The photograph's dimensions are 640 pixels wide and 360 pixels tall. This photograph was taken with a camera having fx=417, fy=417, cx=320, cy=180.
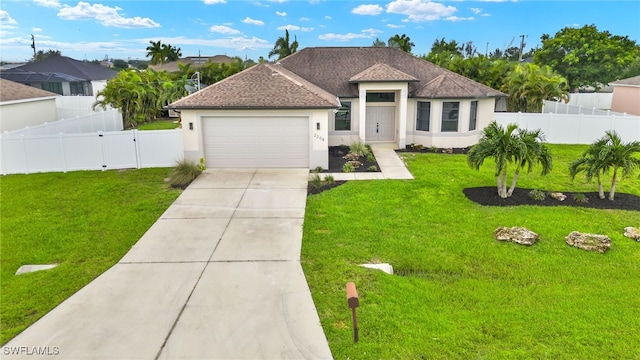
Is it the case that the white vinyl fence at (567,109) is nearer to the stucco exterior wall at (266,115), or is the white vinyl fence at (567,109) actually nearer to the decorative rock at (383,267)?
the stucco exterior wall at (266,115)

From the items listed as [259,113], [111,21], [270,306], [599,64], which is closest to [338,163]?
[259,113]

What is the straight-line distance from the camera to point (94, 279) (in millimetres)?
7848

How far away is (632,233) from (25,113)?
26035mm

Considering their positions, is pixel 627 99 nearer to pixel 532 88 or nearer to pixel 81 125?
pixel 532 88

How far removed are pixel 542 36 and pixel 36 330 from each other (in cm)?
4464

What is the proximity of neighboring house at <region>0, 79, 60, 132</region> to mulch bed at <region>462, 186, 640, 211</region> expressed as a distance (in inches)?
820

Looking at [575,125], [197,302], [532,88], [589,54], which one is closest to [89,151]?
[197,302]

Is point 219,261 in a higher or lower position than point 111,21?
lower

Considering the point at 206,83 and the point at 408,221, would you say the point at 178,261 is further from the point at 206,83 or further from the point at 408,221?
the point at 206,83

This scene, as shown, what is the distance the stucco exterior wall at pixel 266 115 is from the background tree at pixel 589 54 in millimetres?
28868

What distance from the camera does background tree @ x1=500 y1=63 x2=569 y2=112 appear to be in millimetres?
23906

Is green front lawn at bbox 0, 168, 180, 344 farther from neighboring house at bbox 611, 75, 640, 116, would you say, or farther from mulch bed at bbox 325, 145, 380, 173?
neighboring house at bbox 611, 75, 640, 116

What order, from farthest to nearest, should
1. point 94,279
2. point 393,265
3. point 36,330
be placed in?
point 393,265 → point 94,279 → point 36,330

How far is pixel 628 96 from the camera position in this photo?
29641 mm
